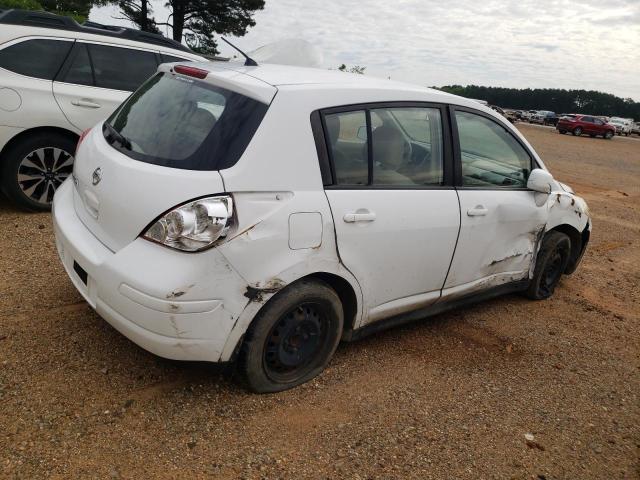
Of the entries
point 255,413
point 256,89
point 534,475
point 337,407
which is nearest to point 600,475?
point 534,475

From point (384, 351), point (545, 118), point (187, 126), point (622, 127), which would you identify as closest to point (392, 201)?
point (384, 351)

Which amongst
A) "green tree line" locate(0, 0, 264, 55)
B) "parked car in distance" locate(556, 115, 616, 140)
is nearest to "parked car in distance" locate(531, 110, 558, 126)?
"parked car in distance" locate(556, 115, 616, 140)

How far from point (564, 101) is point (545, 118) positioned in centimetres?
4247

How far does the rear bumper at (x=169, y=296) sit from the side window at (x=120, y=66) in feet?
11.9

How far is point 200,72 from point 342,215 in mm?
1126

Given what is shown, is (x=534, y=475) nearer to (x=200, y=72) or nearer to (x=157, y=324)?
(x=157, y=324)

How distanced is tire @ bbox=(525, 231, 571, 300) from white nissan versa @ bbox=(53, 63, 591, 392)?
0.91 m

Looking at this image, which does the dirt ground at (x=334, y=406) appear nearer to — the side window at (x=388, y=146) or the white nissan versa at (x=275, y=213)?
the white nissan versa at (x=275, y=213)

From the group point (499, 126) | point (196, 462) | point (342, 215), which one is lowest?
point (196, 462)

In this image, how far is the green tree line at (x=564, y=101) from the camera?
83.0m

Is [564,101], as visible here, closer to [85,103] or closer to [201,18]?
[201,18]

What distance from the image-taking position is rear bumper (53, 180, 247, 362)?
2.43 meters

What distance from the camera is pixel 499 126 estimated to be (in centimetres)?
397

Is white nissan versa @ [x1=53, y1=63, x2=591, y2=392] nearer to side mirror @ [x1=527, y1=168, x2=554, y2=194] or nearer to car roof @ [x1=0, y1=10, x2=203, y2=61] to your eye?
side mirror @ [x1=527, y1=168, x2=554, y2=194]
